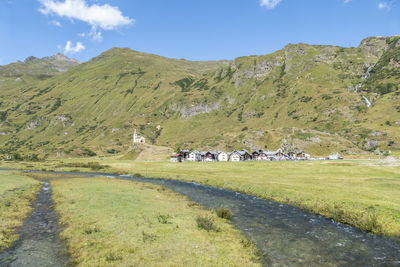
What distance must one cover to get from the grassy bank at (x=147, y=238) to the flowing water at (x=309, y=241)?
2.51m

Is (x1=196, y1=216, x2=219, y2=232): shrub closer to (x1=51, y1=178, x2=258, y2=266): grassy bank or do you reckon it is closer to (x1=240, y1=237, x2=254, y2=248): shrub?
(x1=51, y1=178, x2=258, y2=266): grassy bank

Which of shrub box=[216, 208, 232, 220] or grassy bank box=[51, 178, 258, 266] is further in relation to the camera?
shrub box=[216, 208, 232, 220]

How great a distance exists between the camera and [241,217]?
32.9 metres

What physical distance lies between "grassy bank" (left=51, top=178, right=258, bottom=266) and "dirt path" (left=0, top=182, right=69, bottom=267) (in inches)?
37.9

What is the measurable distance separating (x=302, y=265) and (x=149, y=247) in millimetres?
12196

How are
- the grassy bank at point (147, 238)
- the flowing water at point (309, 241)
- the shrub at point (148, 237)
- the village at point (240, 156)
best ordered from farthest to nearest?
the village at point (240, 156) < the shrub at point (148, 237) < the flowing water at point (309, 241) < the grassy bank at point (147, 238)

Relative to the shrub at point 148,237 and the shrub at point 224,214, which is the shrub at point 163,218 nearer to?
the shrub at point 148,237

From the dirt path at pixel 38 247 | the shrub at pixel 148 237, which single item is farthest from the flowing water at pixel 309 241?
the dirt path at pixel 38 247

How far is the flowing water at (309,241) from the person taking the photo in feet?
64.7

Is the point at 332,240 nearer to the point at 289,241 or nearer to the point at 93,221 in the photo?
the point at 289,241

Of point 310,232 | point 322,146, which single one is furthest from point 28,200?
point 322,146

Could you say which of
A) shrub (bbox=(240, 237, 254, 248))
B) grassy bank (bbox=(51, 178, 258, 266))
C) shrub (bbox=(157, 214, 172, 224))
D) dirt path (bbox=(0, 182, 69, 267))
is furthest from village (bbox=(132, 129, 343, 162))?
shrub (bbox=(240, 237, 254, 248))

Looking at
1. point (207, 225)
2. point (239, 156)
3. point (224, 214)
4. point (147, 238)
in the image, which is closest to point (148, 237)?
point (147, 238)

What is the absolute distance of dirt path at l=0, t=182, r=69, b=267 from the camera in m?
18.1
